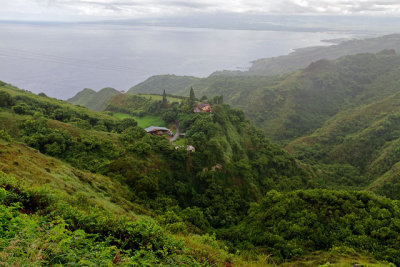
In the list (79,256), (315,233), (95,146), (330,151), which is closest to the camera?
(79,256)

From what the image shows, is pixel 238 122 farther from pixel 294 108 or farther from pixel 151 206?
pixel 294 108

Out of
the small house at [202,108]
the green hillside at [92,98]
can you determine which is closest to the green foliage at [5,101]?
the small house at [202,108]

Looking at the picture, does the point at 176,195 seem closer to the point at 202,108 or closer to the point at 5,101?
the point at 202,108

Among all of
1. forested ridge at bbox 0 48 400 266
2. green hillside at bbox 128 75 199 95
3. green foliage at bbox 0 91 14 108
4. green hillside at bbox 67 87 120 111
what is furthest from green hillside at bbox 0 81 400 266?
green hillside at bbox 128 75 199 95

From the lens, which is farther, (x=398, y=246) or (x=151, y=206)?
(x=151, y=206)

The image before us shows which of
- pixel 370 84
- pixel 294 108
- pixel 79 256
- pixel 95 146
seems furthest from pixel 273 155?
pixel 370 84

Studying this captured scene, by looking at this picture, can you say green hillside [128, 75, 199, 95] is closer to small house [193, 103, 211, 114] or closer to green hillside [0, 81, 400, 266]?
small house [193, 103, 211, 114]
